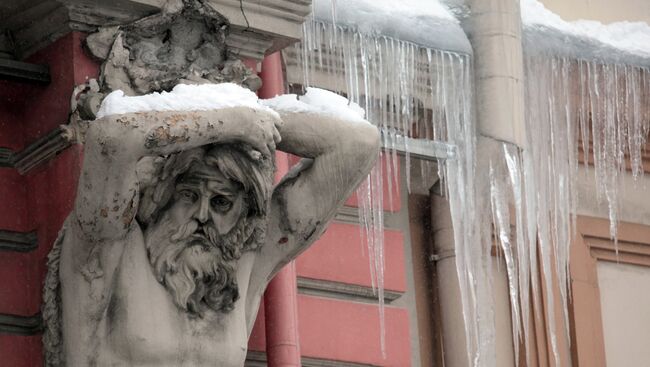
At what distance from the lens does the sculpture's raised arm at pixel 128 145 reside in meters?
7.96

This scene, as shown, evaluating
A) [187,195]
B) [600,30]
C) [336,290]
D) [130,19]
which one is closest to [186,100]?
[187,195]

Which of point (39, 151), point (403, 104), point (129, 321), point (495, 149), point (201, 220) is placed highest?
point (403, 104)

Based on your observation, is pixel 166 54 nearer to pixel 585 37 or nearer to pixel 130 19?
pixel 130 19

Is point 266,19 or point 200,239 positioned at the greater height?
point 266,19

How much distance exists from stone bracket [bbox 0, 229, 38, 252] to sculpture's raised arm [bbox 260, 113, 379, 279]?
712 mm

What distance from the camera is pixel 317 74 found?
1141 centimetres

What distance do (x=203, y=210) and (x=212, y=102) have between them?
404mm

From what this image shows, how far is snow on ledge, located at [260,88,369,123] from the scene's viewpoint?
8547mm

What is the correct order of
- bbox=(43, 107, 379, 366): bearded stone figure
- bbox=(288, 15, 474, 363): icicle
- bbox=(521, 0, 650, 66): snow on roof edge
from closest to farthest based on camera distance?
bbox=(43, 107, 379, 366): bearded stone figure < bbox=(288, 15, 474, 363): icicle < bbox=(521, 0, 650, 66): snow on roof edge

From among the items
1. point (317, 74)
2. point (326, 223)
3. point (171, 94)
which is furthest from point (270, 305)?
point (317, 74)

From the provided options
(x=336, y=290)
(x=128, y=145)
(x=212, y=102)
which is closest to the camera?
(x=128, y=145)

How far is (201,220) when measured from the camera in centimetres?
843

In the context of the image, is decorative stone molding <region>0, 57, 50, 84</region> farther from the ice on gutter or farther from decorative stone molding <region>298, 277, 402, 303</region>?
the ice on gutter

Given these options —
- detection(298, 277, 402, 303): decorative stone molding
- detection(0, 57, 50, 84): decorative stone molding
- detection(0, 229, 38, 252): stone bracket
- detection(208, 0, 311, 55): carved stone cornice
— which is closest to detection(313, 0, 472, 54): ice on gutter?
detection(298, 277, 402, 303): decorative stone molding
